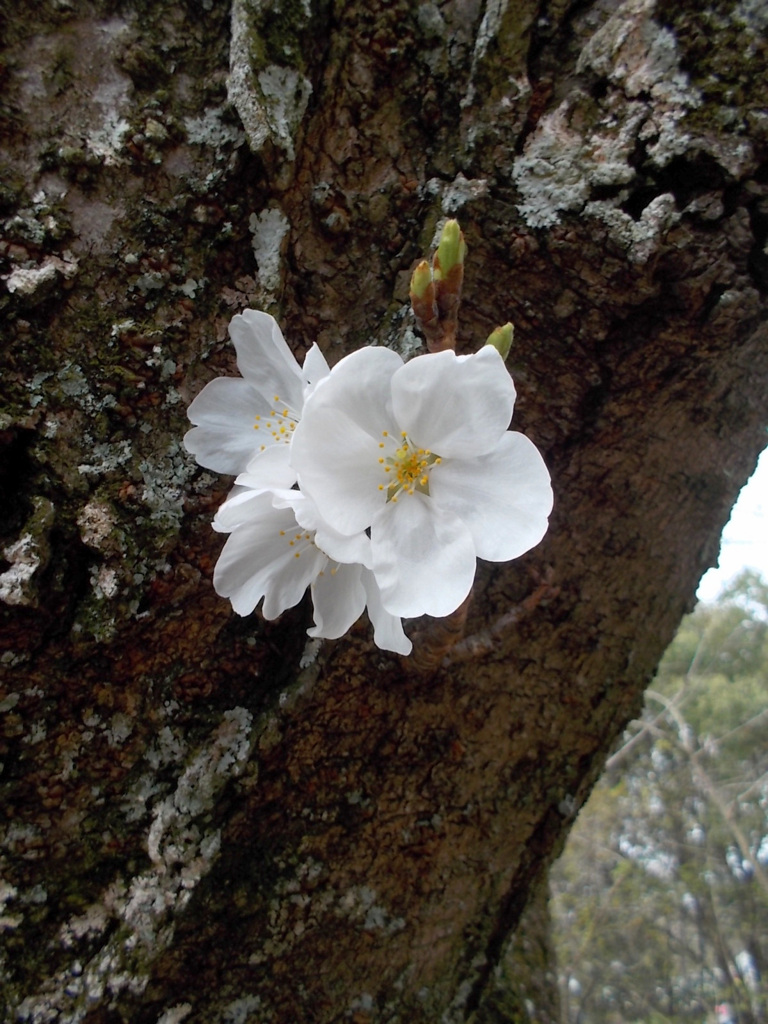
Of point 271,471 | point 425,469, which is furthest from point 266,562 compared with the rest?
point 425,469

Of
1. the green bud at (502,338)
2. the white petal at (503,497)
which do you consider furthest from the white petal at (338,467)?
the green bud at (502,338)

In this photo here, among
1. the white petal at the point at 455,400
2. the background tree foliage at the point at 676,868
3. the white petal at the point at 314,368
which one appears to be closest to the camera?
the white petal at the point at 455,400

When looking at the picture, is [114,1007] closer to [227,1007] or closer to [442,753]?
[227,1007]

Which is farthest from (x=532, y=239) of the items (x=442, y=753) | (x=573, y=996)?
(x=573, y=996)

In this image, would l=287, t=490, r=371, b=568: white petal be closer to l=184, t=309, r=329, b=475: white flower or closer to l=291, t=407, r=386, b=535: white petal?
l=291, t=407, r=386, b=535: white petal

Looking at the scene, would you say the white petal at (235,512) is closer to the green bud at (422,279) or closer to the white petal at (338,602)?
the white petal at (338,602)

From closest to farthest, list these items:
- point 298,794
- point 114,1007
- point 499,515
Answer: point 499,515, point 114,1007, point 298,794

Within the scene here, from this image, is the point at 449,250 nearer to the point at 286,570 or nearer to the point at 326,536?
the point at 326,536

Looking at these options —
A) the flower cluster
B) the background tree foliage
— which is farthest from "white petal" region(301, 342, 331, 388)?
the background tree foliage
